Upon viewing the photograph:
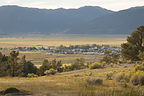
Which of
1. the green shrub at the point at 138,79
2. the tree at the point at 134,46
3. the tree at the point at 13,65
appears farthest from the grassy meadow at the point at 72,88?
the tree at the point at 13,65

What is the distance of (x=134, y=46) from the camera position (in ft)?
128

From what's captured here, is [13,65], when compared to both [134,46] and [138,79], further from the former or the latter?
[138,79]

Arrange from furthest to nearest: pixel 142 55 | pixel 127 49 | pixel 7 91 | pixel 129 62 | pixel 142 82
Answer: pixel 129 62 → pixel 127 49 → pixel 142 55 → pixel 142 82 → pixel 7 91

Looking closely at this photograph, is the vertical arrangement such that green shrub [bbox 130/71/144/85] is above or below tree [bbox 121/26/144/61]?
below

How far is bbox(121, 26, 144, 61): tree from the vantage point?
38.3m

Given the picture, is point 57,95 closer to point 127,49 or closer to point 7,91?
point 7,91

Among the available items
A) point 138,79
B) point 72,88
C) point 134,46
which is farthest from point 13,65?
point 72,88

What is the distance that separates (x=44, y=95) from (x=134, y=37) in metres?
29.5

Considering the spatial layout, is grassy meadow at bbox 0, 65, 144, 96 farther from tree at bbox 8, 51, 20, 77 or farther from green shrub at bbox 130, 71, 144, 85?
tree at bbox 8, 51, 20, 77

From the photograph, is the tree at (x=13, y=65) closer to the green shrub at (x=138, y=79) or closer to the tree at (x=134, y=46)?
the tree at (x=134, y=46)

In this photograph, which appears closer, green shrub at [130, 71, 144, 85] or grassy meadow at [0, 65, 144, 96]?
grassy meadow at [0, 65, 144, 96]

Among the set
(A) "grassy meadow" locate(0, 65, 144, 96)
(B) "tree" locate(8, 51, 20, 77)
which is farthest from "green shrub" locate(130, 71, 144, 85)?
(B) "tree" locate(8, 51, 20, 77)

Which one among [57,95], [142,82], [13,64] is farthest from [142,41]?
[57,95]

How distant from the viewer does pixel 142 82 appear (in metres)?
17.7
